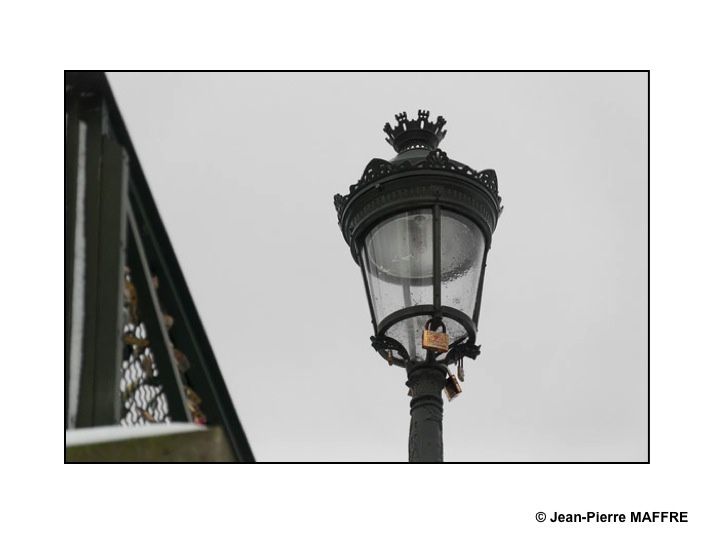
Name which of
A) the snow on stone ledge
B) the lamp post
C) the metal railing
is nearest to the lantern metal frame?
the lamp post

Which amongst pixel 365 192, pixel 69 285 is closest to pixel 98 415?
pixel 69 285

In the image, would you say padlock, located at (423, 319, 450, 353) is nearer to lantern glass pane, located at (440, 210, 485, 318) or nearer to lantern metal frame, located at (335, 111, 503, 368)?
lantern metal frame, located at (335, 111, 503, 368)

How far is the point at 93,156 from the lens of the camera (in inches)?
167

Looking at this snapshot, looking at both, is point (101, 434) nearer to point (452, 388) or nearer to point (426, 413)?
point (426, 413)

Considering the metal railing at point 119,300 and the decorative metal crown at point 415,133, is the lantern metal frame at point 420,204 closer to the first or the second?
the decorative metal crown at point 415,133

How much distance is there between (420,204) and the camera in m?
6.96

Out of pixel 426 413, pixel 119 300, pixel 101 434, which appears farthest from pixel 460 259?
pixel 101 434

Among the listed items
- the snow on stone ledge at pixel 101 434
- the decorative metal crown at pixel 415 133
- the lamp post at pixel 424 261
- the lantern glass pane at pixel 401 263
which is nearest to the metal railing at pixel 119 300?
the snow on stone ledge at pixel 101 434

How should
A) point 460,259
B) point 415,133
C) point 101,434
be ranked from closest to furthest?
point 101,434
point 460,259
point 415,133

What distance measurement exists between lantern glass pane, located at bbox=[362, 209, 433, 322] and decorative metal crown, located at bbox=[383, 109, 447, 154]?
90 centimetres

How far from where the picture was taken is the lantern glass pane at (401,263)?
6.87 m

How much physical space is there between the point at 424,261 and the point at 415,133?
1.19 m

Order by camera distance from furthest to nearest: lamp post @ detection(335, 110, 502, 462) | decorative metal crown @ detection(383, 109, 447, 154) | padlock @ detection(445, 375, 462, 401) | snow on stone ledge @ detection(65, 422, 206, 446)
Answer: decorative metal crown @ detection(383, 109, 447, 154)
padlock @ detection(445, 375, 462, 401)
lamp post @ detection(335, 110, 502, 462)
snow on stone ledge @ detection(65, 422, 206, 446)

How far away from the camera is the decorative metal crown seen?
7.86 meters
